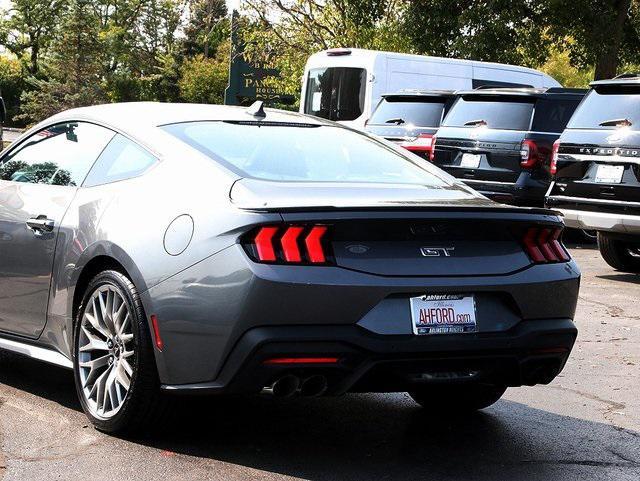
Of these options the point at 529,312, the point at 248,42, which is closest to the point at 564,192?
the point at 529,312

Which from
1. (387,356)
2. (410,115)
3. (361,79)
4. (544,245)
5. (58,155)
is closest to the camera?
(387,356)

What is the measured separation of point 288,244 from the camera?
4.65m

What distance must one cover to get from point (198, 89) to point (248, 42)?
126 feet

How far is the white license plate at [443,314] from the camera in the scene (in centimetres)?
478

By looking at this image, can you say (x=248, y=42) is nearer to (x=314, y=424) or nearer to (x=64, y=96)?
(x=314, y=424)

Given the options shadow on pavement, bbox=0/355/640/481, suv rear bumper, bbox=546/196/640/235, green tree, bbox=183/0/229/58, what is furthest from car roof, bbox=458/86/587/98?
green tree, bbox=183/0/229/58

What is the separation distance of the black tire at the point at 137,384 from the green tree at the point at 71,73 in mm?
74691

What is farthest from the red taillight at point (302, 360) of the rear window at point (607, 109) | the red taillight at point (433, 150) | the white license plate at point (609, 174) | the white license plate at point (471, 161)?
the red taillight at point (433, 150)

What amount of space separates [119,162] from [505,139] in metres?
10.1

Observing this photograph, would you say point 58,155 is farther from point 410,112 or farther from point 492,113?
point 410,112

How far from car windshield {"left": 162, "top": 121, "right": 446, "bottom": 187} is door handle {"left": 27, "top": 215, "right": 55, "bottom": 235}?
0.75 metres

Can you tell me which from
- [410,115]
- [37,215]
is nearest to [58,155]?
[37,215]

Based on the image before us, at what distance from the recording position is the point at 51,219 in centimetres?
581

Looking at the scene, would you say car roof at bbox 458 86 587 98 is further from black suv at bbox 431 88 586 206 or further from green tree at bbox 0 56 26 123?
green tree at bbox 0 56 26 123
